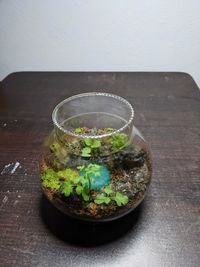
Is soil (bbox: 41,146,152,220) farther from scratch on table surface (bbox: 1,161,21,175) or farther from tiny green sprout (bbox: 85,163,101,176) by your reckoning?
scratch on table surface (bbox: 1,161,21,175)

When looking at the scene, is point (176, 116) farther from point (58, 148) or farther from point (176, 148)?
point (58, 148)

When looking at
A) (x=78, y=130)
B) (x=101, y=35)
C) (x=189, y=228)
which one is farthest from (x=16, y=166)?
(x=101, y=35)

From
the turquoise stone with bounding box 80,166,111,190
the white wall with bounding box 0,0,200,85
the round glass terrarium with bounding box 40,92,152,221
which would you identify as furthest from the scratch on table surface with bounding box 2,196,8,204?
the white wall with bounding box 0,0,200,85

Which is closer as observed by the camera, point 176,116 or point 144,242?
point 144,242

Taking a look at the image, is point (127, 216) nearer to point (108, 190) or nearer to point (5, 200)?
point (108, 190)

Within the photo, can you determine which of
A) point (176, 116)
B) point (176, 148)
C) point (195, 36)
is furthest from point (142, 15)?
point (176, 148)

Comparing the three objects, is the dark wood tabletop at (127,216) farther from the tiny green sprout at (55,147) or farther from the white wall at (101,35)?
the white wall at (101,35)
